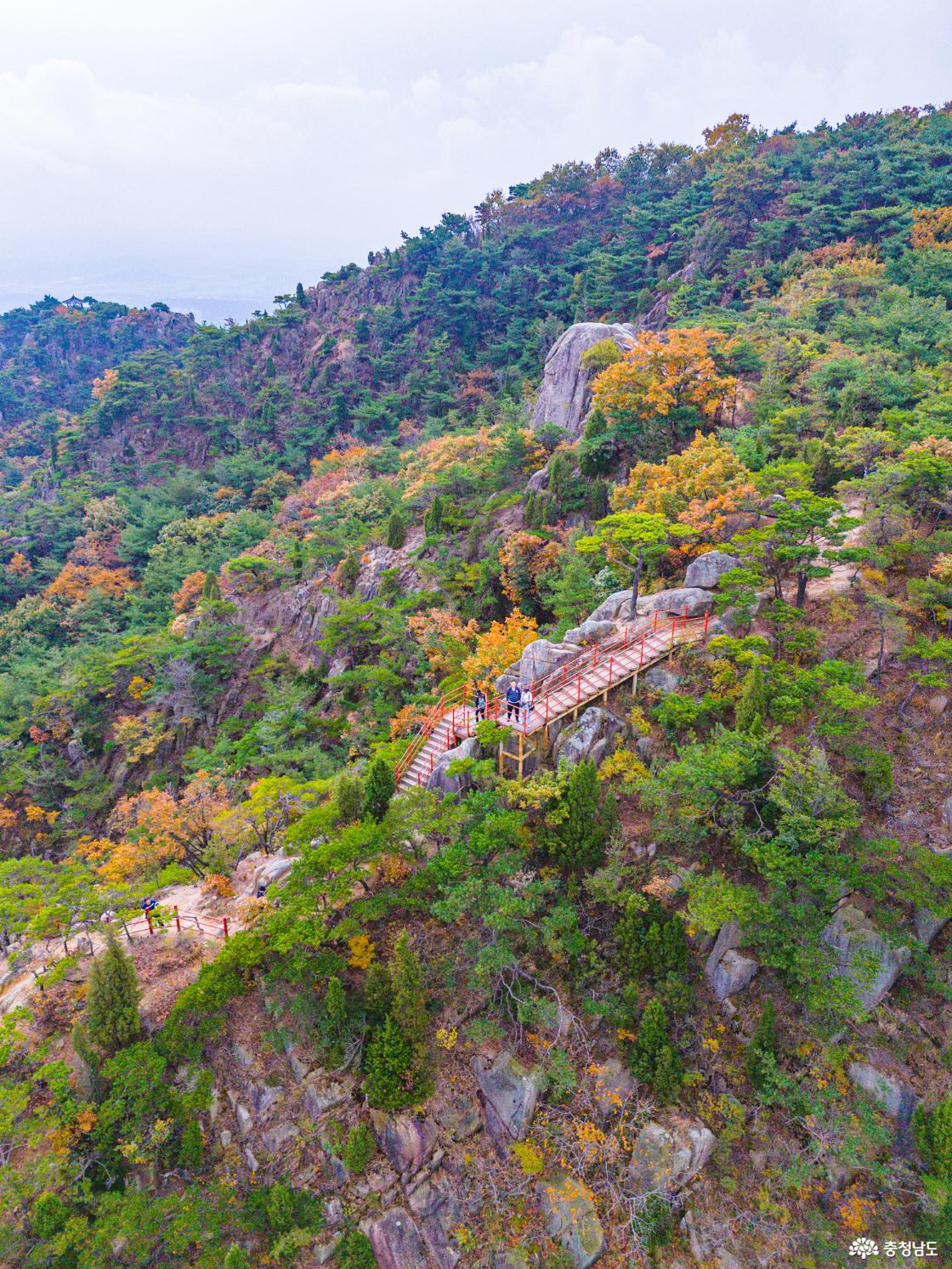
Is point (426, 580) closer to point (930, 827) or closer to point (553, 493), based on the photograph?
point (553, 493)

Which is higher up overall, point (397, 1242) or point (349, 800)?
point (349, 800)

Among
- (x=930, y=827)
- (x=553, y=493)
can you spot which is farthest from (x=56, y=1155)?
(x=553, y=493)

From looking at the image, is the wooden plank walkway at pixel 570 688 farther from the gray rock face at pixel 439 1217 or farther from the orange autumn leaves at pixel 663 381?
the orange autumn leaves at pixel 663 381

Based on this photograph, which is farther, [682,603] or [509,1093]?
[682,603]

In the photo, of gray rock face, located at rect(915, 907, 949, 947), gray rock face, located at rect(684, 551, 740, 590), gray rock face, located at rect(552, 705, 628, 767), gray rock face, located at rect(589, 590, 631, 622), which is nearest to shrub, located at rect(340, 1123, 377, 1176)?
gray rock face, located at rect(552, 705, 628, 767)

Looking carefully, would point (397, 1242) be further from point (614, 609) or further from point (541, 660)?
point (614, 609)

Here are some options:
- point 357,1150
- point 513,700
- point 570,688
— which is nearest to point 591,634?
point 570,688

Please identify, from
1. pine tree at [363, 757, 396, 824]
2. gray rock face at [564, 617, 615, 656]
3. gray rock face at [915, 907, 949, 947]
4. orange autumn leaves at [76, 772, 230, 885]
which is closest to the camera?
gray rock face at [915, 907, 949, 947]

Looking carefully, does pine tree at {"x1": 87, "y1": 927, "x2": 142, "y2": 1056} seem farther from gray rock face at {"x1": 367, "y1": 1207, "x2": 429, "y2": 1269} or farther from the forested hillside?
gray rock face at {"x1": 367, "y1": 1207, "x2": 429, "y2": 1269}
